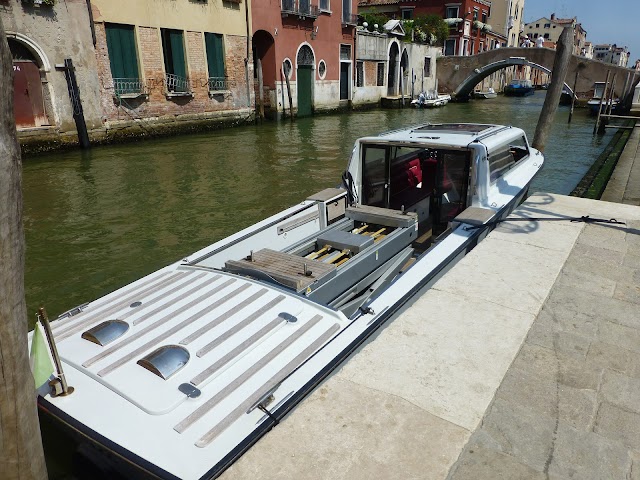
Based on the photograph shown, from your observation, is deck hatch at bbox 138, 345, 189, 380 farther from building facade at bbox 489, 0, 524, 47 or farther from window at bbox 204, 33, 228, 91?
building facade at bbox 489, 0, 524, 47

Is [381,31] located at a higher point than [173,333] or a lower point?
higher

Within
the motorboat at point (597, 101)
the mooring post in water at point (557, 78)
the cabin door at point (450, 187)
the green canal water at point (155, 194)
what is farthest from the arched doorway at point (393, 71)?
the cabin door at point (450, 187)

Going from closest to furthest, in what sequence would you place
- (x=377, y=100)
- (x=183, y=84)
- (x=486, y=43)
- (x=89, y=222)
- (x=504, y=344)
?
(x=504, y=344)
(x=89, y=222)
(x=183, y=84)
(x=377, y=100)
(x=486, y=43)

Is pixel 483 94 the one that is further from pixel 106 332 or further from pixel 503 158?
pixel 106 332

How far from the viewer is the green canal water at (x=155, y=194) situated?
22.1ft

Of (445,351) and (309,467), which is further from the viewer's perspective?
(445,351)

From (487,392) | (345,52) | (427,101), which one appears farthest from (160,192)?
(427,101)

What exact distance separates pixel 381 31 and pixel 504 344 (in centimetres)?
3031

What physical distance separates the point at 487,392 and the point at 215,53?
1902 cm

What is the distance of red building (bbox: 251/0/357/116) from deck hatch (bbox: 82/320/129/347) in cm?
1980

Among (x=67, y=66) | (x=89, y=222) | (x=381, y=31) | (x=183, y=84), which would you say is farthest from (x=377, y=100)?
(x=89, y=222)

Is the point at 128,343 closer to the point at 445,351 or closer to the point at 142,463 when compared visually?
the point at 142,463

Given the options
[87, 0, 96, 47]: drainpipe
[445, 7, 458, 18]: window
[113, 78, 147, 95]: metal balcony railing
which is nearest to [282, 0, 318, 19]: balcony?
[113, 78, 147, 95]: metal balcony railing

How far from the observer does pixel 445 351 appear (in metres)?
3.19
